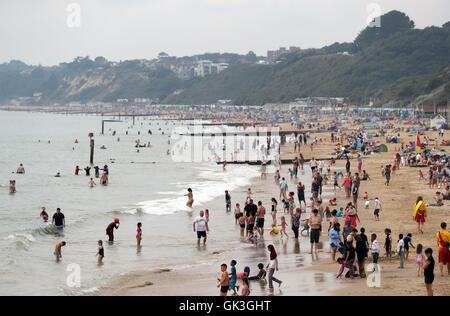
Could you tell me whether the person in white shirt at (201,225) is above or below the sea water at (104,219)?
above

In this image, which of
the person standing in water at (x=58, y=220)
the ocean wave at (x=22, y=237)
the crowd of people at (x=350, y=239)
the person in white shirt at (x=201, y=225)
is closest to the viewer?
the crowd of people at (x=350, y=239)

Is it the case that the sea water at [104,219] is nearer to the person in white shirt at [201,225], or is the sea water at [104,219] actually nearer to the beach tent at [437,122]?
the person in white shirt at [201,225]

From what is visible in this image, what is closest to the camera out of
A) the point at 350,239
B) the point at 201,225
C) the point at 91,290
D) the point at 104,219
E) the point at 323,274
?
the point at 350,239

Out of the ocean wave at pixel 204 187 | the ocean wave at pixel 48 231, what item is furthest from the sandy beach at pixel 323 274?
the ocean wave at pixel 48 231

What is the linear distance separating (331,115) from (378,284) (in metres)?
110

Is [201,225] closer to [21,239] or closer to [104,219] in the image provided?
[21,239]

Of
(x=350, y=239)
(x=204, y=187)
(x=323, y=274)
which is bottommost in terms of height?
(x=204, y=187)

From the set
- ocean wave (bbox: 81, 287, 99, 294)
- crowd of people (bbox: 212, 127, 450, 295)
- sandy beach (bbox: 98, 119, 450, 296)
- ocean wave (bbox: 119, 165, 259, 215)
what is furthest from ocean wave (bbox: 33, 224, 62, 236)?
ocean wave (bbox: 81, 287, 99, 294)

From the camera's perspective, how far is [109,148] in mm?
77125

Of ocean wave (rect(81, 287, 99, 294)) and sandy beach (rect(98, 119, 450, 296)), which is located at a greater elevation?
sandy beach (rect(98, 119, 450, 296))

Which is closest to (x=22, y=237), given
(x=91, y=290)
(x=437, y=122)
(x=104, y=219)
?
(x=104, y=219)

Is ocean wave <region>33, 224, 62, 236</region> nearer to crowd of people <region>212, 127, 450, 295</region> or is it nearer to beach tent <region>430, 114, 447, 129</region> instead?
crowd of people <region>212, 127, 450, 295</region>
